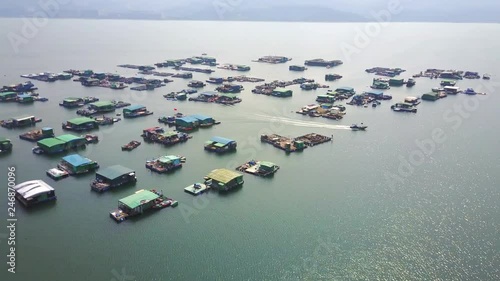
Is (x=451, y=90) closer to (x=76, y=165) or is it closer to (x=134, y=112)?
(x=134, y=112)

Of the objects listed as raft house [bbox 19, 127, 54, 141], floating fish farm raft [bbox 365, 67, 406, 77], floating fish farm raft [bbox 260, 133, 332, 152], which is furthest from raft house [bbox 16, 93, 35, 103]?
floating fish farm raft [bbox 365, 67, 406, 77]

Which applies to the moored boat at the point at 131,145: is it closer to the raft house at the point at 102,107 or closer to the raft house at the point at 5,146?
the raft house at the point at 5,146

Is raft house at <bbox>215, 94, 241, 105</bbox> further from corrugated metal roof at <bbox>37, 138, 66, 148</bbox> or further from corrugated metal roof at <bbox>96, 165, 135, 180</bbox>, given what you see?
corrugated metal roof at <bbox>96, 165, 135, 180</bbox>

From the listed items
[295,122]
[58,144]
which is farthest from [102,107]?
[295,122]

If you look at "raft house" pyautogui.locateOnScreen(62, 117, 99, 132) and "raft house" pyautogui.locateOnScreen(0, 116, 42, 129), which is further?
"raft house" pyautogui.locateOnScreen(0, 116, 42, 129)

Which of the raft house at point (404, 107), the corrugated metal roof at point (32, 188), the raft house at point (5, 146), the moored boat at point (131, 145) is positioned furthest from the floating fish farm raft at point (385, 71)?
the corrugated metal roof at point (32, 188)

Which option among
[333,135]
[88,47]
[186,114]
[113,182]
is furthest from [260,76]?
[88,47]
